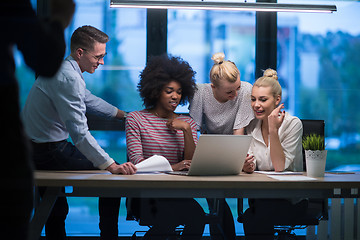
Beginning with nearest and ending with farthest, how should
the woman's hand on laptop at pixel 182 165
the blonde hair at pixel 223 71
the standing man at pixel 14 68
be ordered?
the standing man at pixel 14 68, the woman's hand on laptop at pixel 182 165, the blonde hair at pixel 223 71

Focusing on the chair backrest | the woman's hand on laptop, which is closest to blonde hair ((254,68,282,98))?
the chair backrest

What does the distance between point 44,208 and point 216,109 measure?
1303mm

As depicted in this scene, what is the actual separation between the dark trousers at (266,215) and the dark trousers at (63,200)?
540 millimetres

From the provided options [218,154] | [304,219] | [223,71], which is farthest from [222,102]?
[304,219]

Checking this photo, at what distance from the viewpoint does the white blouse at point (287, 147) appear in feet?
7.12

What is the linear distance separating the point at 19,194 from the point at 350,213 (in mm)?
1546

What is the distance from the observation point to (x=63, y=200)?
1644mm

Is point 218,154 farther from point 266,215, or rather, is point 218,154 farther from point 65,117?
point 65,117

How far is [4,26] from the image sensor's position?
0.72 m

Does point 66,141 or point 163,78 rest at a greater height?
point 163,78

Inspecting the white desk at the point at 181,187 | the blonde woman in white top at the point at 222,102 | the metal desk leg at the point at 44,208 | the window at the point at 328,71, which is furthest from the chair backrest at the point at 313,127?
the metal desk leg at the point at 44,208

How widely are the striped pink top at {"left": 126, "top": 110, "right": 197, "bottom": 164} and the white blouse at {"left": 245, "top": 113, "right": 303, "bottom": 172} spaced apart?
35cm

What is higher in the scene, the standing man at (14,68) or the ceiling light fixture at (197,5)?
the ceiling light fixture at (197,5)

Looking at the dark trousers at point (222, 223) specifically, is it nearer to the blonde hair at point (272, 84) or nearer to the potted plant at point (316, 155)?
the potted plant at point (316, 155)
